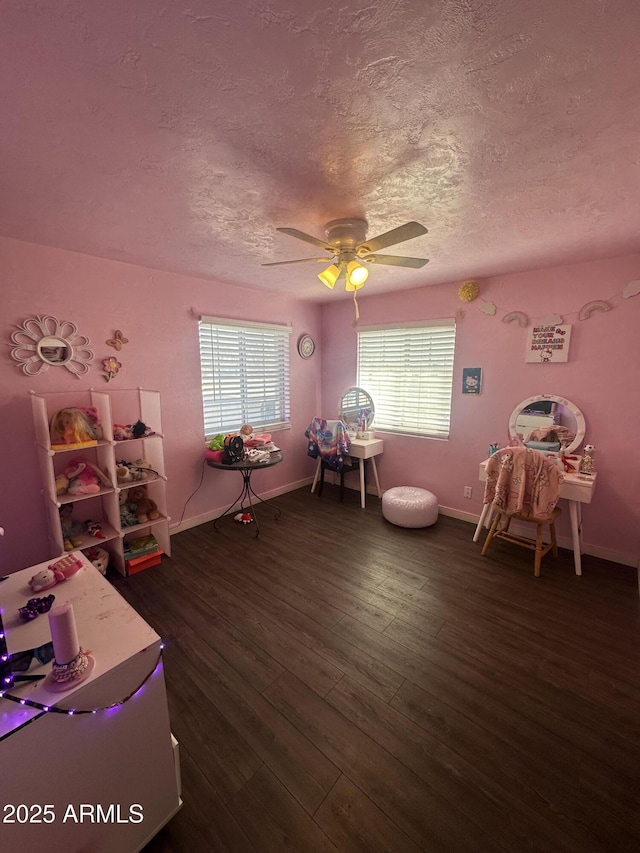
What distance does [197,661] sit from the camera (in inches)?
70.6

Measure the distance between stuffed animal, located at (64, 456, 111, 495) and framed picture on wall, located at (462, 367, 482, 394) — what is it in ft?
10.4

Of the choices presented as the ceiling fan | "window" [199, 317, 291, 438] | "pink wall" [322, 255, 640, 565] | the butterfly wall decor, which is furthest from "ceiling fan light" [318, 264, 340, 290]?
"pink wall" [322, 255, 640, 565]

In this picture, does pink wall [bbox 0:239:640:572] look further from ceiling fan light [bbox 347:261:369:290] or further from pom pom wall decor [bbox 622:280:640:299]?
ceiling fan light [bbox 347:261:369:290]

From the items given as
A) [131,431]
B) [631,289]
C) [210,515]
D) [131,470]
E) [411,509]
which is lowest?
[210,515]

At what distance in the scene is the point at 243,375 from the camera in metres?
3.56

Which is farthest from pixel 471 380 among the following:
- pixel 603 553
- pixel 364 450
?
pixel 603 553

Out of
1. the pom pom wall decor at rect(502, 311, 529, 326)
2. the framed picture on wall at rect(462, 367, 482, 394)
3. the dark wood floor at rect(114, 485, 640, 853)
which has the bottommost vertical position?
the dark wood floor at rect(114, 485, 640, 853)

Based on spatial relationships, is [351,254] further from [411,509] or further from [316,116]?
[411,509]

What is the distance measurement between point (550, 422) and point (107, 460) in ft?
11.5

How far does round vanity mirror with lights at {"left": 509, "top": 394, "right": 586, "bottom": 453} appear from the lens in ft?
9.10

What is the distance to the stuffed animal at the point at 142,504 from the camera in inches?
106

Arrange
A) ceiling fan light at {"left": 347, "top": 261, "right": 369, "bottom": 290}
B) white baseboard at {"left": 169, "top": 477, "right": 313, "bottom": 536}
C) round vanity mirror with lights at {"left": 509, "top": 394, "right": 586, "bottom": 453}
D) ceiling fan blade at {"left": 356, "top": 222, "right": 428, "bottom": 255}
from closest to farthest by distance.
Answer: ceiling fan blade at {"left": 356, "top": 222, "right": 428, "bottom": 255}
ceiling fan light at {"left": 347, "top": 261, "right": 369, "bottom": 290}
round vanity mirror with lights at {"left": 509, "top": 394, "right": 586, "bottom": 453}
white baseboard at {"left": 169, "top": 477, "right": 313, "bottom": 536}

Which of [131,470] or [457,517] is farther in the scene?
[457,517]

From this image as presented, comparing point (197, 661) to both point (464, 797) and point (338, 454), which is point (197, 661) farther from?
point (338, 454)
